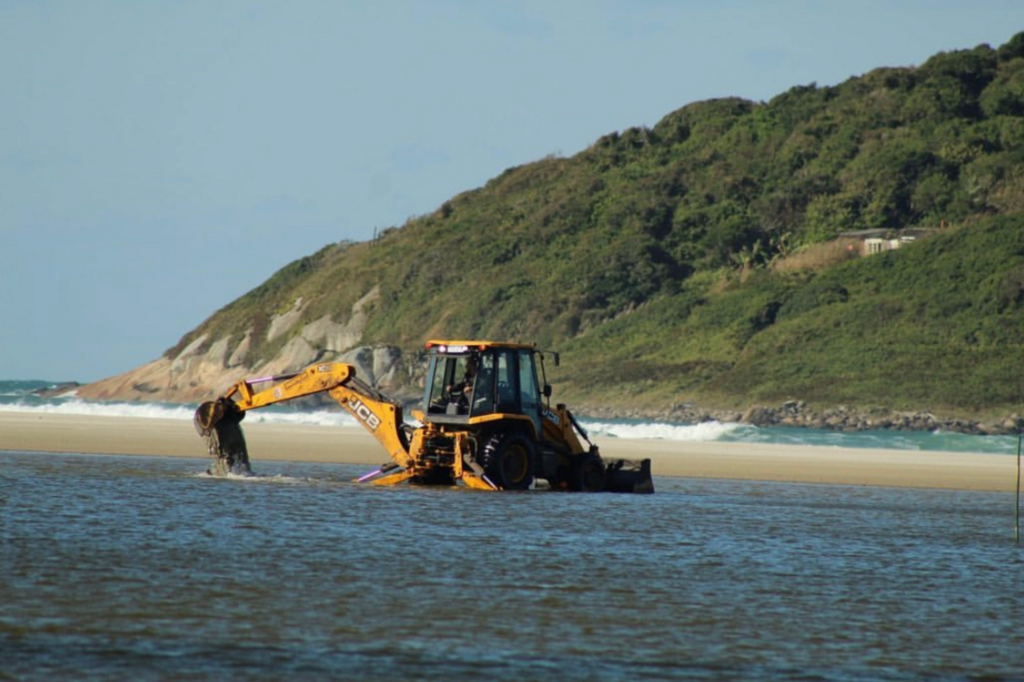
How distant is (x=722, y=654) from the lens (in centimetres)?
1283

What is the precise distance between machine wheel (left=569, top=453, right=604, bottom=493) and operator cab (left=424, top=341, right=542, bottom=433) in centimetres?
119

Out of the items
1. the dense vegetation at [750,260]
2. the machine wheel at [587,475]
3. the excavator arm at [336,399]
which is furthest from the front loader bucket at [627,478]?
the dense vegetation at [750,260]

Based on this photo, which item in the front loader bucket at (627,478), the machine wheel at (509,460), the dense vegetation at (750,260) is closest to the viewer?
the machine wheel at (509,460)

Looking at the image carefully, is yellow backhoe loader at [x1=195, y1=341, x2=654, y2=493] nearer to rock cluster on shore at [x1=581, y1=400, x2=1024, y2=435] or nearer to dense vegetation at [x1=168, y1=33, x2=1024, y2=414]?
rock cluster on shore at [x1=581, y1=400, x2=1024, y2=435]

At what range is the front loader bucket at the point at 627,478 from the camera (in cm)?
2875

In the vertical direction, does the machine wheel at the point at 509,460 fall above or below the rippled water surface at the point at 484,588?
above

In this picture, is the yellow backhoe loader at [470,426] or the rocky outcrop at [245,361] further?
the rocky outcrop at [245,361]

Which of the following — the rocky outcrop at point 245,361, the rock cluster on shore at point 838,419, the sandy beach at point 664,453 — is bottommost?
the sandy beach at point 664,453

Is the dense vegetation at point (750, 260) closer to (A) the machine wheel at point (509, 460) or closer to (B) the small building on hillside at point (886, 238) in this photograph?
(B) the small building on hillside at point (886, 238)

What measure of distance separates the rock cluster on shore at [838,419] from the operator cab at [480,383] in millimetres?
53102

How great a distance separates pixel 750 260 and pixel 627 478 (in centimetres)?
8305

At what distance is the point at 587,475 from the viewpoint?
28.4 m

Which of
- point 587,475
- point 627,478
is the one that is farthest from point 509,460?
point 627,478

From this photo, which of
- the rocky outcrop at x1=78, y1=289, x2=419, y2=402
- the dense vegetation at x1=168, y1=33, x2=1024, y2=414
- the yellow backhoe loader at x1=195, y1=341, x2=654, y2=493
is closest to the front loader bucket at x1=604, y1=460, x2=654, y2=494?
the yellow backhoe loader at x1=195, y1=341, x2=654, y2=493
